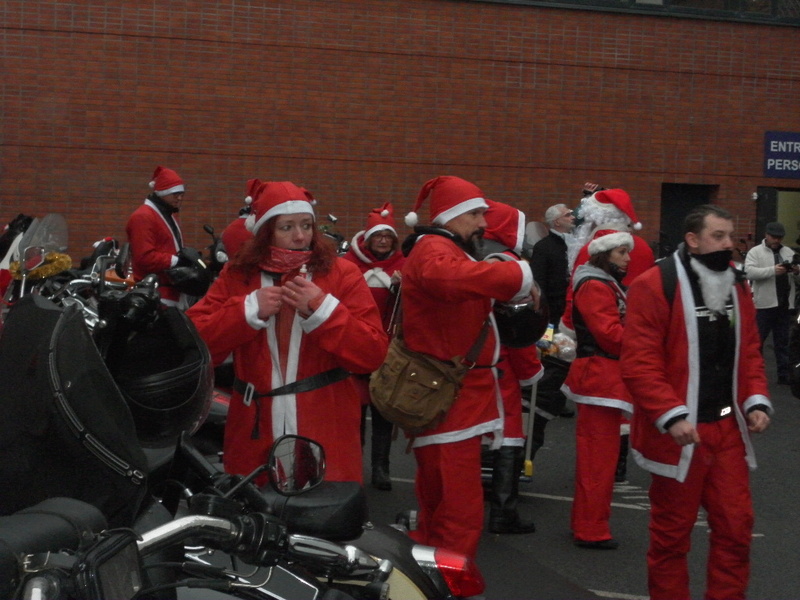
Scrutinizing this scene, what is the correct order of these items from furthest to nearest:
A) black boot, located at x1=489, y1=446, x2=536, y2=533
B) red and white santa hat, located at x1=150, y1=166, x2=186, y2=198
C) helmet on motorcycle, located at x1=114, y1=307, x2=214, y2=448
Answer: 1. red and white santa hat, located at x1=150, y1=166, x2=186, y2=198
2. black boot, located at x1=489, y1=446, x2=536, y2=533
3. helmet on motorcycle, located at x1=114, y1=307, x2=214, y2=448

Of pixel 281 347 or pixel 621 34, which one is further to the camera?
pixel 621 34

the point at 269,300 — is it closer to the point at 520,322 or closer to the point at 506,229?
the point at 520,322

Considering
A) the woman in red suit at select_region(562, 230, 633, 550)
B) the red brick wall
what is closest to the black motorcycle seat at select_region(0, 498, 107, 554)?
the woman in red suit at select_region(562, 230, 633, 550)

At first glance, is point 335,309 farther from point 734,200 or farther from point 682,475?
point 734,200

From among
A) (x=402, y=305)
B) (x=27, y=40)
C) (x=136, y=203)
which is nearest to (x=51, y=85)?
(x=27, y=40)

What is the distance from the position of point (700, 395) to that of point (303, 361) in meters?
1.71

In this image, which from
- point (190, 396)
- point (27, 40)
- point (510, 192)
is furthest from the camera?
point (510, 192)

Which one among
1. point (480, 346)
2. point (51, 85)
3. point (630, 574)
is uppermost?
point (51, 85)

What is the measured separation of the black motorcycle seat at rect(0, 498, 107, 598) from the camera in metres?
1.69

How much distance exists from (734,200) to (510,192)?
377 centimetres

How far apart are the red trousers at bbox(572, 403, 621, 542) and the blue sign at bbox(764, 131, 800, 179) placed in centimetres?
1326

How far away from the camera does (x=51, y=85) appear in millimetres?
16281

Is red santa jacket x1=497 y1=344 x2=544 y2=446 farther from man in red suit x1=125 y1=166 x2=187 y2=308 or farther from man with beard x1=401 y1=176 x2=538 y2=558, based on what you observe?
man in red suit x1=125 y1=166 x2=187 y2=308

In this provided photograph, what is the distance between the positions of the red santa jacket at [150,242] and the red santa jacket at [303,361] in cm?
524
